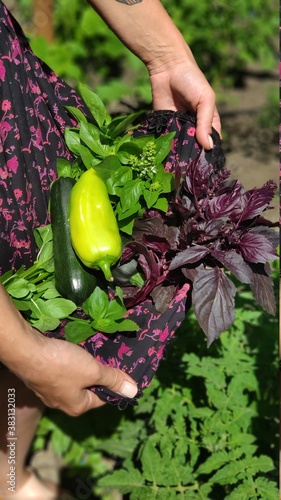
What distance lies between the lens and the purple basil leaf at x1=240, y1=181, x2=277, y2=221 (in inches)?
61.6

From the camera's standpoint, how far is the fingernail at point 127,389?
1.60 meters

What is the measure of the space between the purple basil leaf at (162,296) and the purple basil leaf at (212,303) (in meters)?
0.09

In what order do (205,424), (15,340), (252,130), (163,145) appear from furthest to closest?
(252,130)
(205,424)
(163,145)
(15,340)

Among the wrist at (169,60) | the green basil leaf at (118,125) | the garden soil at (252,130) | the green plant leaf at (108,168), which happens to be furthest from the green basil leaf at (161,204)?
the garden soil at (252,130)

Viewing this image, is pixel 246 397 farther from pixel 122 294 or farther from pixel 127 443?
pixel 122 294

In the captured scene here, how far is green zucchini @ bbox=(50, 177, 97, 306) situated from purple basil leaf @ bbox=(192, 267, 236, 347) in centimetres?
26

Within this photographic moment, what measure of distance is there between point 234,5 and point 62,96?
277cm

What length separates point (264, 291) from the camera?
5.15 ft

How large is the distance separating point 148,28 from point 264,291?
76 cm

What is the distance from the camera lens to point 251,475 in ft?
5.96

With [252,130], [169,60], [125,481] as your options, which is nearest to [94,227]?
[169,60]

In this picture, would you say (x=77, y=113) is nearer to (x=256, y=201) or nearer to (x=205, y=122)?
(x=205, y=122)

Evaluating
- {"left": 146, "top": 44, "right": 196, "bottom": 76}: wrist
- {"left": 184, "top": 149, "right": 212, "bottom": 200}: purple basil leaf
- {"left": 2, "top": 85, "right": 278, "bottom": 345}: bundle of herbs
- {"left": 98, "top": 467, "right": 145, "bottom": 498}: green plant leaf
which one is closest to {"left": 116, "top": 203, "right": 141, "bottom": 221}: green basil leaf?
{"left": 2, "top": 85, "right": 278, "bottom": 345}: bundle of herbs

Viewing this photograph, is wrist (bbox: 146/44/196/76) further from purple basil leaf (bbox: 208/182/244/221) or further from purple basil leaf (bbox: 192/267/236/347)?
purple basil leaf (bbox: 192/267/236/347)
